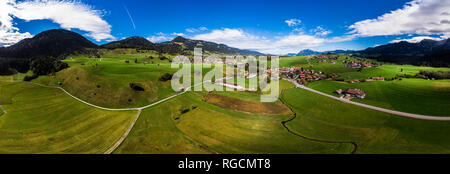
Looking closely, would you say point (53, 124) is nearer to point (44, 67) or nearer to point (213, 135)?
point (213, 135)

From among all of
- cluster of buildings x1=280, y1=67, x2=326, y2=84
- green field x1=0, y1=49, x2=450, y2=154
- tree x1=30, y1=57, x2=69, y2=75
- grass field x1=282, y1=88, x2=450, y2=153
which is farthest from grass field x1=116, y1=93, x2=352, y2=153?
tree x1=30, y1=57, x2=69, y2=75

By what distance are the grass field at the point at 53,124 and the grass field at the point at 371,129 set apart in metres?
45.9

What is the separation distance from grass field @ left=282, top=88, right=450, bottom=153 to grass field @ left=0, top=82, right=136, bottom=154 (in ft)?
150

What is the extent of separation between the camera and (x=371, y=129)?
1340 inches

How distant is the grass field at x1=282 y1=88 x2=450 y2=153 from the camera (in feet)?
90.9

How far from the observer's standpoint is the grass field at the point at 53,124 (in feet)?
100

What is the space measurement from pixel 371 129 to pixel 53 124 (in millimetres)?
78595

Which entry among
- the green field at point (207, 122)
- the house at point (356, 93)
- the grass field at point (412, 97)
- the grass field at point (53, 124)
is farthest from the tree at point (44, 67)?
the house at point (356, 93)

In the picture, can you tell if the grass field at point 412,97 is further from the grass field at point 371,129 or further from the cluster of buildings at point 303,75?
the cluster of buildings at point 303,75

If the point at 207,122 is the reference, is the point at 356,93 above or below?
above

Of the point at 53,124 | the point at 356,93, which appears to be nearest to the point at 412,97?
the point at 356,93
